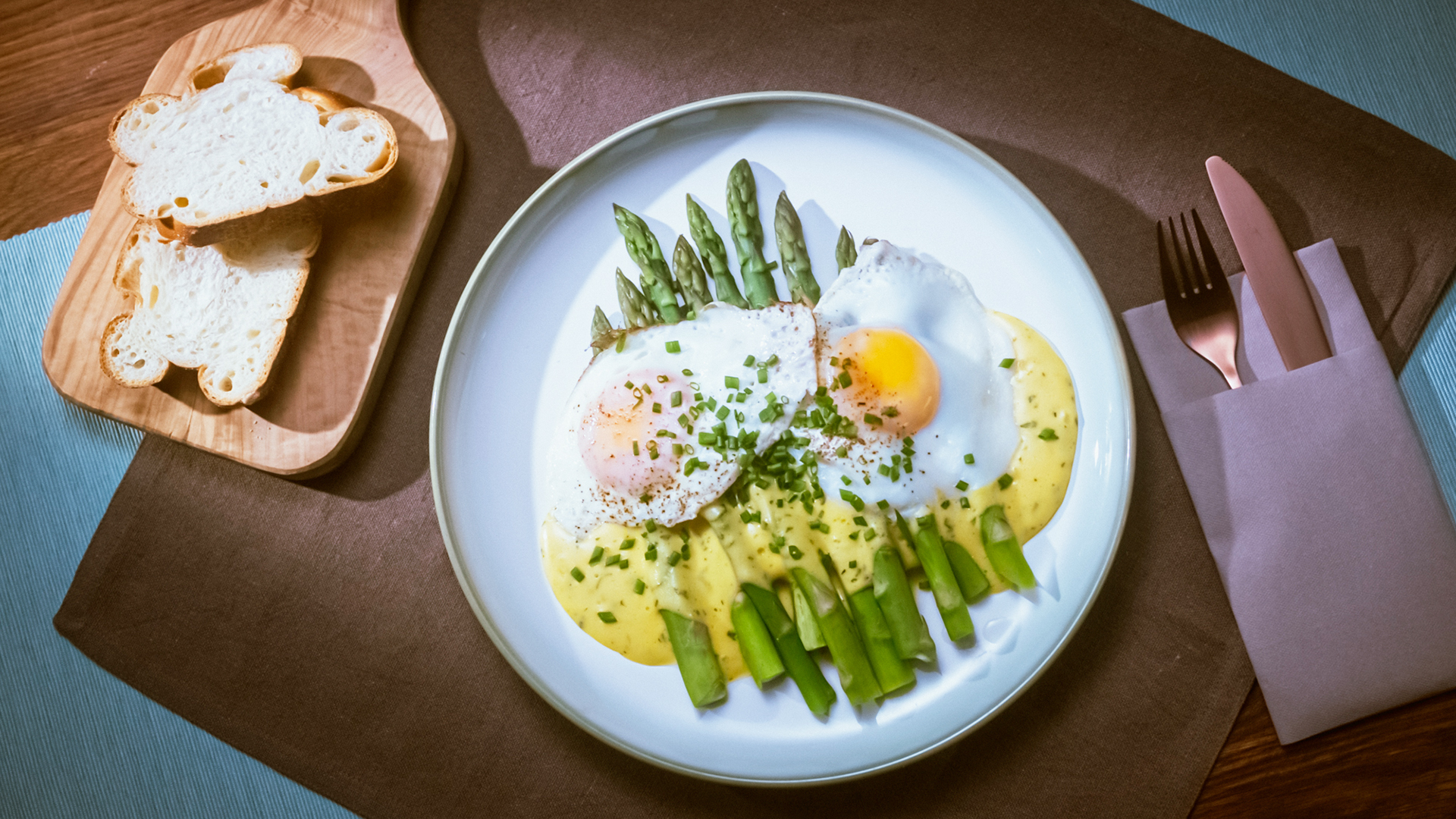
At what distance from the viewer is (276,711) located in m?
2.70

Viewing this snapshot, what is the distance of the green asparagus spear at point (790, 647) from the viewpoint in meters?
2.43

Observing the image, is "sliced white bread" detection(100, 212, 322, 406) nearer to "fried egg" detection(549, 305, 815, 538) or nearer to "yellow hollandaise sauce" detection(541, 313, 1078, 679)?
"fried egg" detection(549, 305, 815, 538)

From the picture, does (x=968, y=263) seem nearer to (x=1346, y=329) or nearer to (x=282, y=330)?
(x=1346, y=329)

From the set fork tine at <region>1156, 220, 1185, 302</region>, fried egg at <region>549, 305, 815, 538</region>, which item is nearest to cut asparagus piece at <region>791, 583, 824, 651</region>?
fried egg at <region>549, 305, 815, 538</region>

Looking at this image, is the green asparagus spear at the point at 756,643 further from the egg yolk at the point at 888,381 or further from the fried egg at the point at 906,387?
the egg yolk at the point at 888,381

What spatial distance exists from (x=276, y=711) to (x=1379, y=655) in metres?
3.49

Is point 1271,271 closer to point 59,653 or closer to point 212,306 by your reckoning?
point 212,306

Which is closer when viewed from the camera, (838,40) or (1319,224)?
(1319,224)

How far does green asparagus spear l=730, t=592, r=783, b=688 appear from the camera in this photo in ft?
7.86

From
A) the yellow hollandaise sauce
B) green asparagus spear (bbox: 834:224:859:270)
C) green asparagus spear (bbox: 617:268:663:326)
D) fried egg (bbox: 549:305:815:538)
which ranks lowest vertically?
the yellow hollandaise sauce

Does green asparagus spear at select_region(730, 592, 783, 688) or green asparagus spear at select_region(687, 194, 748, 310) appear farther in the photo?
green asparagus spear at select_region(687, 194, 748, 310)

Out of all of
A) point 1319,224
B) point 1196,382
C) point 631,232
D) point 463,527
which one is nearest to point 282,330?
point 463,527

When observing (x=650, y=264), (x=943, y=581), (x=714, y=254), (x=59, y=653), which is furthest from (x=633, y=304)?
(x=59, y=653)

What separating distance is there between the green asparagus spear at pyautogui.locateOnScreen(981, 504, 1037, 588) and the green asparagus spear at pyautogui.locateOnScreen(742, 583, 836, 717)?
64 cm
